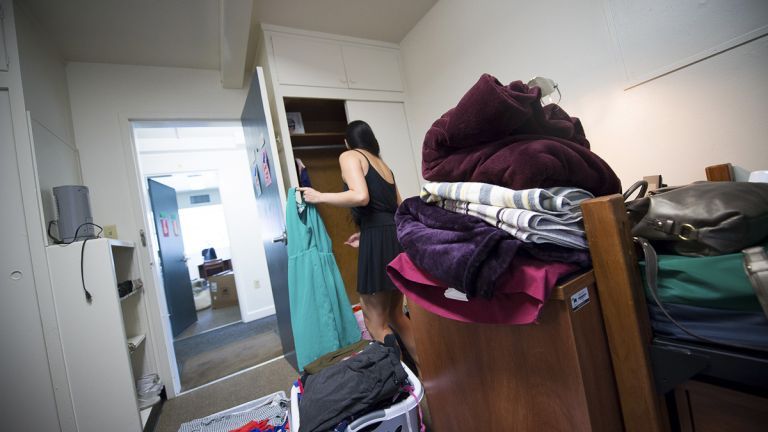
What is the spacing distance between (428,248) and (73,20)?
240 centimetres

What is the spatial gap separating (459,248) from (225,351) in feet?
9.21

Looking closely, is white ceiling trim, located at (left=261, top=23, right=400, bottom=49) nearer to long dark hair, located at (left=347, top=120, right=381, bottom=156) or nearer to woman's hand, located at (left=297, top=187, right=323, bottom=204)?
long dark hair, located at (left=347, top=120, right=381, bottom=156)

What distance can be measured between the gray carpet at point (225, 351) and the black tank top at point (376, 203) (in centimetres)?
160

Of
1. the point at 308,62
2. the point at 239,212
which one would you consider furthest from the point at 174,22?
the point at 239,212

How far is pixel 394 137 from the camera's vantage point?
2.23m

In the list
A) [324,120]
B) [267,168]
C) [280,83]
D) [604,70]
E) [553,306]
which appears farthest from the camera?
[324,120]

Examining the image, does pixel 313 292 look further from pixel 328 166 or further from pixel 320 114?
pixel 320 114

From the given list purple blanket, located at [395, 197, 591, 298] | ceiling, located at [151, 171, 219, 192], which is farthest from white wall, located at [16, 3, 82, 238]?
ceiling, located at [151, 171, 219, 192]

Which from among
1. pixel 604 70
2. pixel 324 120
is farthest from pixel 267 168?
pixel 604 70

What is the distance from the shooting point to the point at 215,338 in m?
2.87

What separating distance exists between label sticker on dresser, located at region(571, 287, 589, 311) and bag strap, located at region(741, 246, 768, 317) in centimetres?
16

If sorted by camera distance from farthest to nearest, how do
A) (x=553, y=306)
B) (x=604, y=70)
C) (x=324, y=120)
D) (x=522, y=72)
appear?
(x=324, y=120) < (x=522, y=72) < (x=604, y=70) < (x=553, y=306)

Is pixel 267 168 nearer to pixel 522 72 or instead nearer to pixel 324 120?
pixel 324 120

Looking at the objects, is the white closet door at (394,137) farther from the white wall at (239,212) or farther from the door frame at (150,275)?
the white wall at (239,212)
